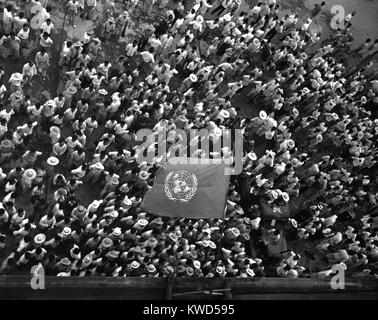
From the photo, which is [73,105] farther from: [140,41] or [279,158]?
[279,158]

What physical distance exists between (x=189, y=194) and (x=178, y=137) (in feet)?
10.5

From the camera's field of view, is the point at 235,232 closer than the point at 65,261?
No

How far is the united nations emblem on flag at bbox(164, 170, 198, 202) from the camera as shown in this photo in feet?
38.3

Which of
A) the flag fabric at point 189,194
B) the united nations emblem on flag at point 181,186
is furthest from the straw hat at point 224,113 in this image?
the united nations emblem on flag at point 181,186

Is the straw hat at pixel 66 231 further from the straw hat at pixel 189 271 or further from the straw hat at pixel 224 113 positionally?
the straw hat at pixel 224 113

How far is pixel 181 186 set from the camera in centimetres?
1168

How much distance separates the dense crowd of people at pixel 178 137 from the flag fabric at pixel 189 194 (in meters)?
1.35

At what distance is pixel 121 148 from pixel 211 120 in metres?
2.70

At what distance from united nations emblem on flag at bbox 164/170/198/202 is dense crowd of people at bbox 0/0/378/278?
1578mm

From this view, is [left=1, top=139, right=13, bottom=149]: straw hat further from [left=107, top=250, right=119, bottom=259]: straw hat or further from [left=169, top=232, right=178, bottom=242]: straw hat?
Result: [left=169, top=232, right=178, bottom=242]: straw hat

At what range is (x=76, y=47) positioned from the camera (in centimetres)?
1472

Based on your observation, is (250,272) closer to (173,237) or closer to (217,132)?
(173,237)

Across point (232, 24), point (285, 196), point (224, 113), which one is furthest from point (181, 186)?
point (232, 24)

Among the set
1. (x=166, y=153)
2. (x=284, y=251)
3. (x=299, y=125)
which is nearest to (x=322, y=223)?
(x=284, y=251)
